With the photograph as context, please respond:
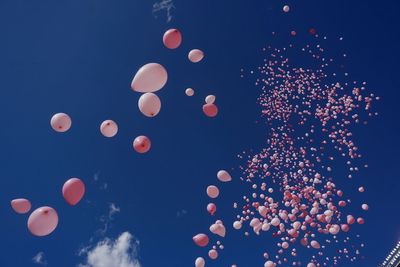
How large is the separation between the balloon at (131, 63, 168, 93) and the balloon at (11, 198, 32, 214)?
322cm

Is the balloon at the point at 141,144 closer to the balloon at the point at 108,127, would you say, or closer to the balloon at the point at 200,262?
the balloon at the point at 108,127

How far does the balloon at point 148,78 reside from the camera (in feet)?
20.1

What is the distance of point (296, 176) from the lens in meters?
8.64

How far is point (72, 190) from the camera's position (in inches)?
232

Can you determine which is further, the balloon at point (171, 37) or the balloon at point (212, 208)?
the balloon at point (212, 208)

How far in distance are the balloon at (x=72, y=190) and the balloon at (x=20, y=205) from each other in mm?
1101

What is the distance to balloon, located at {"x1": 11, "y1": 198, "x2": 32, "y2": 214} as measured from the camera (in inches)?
247

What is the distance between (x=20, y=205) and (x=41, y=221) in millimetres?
984

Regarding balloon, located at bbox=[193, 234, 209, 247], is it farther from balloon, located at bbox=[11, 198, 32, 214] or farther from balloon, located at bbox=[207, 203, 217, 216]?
balloon, located at bbox=[11, 198, 32, 214]

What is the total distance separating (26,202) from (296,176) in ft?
21.7

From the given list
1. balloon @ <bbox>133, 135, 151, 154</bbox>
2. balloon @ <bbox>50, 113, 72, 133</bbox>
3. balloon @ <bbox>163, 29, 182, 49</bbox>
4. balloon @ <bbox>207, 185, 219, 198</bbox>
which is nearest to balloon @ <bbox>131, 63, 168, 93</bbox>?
balloon @ <bbox>163, 29, 182, 49</bbox>

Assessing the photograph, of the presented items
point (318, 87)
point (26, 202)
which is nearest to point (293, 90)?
point (318, 87)

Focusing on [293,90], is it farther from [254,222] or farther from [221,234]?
[221,234]

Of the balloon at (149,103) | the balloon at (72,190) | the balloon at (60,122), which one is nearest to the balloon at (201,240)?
the balloon at (72,190)
